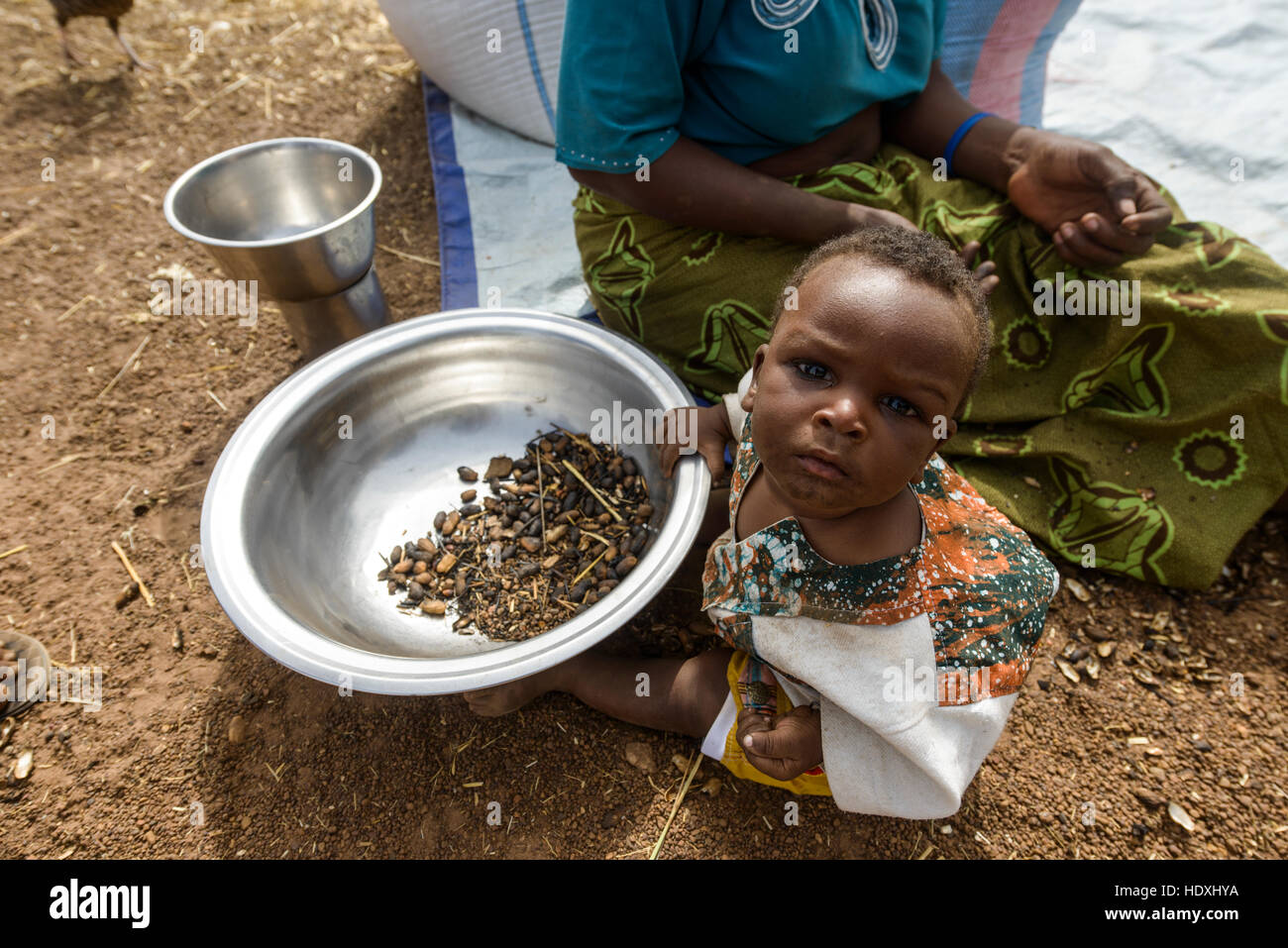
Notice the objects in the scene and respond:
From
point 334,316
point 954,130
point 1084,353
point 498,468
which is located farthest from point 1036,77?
point 334,316

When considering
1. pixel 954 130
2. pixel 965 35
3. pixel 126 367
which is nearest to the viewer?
pixel 954 130

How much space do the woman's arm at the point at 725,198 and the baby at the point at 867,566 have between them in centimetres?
49

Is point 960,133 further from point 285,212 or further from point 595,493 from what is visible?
point 285,212

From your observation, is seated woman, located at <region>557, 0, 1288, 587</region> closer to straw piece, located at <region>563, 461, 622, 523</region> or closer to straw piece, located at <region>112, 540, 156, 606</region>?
straw piece, located at <region>563, 461, 622, 523</region>

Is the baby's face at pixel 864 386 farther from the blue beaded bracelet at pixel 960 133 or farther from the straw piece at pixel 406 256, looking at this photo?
the straw piece at pixel 406 256

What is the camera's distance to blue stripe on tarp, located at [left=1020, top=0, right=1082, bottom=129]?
2656 millimetres

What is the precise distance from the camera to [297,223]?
7.82 ft

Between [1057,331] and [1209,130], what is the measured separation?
1.55 metres

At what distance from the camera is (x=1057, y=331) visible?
1835 mm

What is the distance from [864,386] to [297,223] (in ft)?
6.59

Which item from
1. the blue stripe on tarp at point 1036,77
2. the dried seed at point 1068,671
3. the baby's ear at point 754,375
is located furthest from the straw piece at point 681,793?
the blue stripe on tarp at point 1036,77

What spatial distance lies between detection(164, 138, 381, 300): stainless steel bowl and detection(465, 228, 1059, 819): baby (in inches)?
46.9

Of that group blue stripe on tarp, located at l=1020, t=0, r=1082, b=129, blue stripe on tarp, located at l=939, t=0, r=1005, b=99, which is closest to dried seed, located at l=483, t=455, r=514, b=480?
blue stripe on tarp, located at l=939, t=0, r=1005, b=99

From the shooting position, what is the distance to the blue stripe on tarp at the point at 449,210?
2.47 metres
